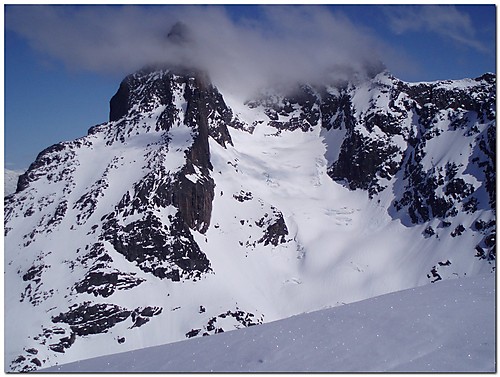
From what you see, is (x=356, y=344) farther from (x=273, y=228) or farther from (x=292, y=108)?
(x=292, y=108)

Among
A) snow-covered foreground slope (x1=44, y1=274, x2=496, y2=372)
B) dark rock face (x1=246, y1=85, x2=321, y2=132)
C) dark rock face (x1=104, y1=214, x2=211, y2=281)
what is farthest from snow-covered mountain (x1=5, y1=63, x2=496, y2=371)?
snow-covered foreground slope (x1=44, y1=274, x2=496, y2=372)

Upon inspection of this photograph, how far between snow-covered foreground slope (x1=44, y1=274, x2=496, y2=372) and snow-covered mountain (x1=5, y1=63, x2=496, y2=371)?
81.4 metres

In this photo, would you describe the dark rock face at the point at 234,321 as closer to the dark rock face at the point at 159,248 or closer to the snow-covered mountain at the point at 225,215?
the snow-covered mountain at the point at 225,215

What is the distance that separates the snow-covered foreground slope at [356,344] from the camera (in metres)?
7.27

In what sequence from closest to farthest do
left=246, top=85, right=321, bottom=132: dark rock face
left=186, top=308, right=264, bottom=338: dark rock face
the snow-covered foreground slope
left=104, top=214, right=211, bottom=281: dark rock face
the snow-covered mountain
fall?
the snow-covered foreground slope
left=186, top=308, right=264, bottom=338: dark rock face
the snow-covered mountain
left=104, top=214, right=211, bottom=281: dark rock face
left=246, top=85, right=321, bottom=132: dark rock face

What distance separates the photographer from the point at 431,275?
342ft

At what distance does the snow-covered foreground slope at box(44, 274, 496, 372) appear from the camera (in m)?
7.27

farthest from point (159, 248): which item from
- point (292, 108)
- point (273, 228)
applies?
point (292, 108)

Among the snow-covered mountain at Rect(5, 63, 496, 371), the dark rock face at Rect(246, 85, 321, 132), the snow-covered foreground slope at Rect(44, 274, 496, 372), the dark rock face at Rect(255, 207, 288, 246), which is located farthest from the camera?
the dark rock face at Rect(246, 85, 321, 132)

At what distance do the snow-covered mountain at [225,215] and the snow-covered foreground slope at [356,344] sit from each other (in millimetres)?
81428

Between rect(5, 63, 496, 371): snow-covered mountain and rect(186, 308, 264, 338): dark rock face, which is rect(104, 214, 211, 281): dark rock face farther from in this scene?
rect(186, 308, 264, 338): dark rock face

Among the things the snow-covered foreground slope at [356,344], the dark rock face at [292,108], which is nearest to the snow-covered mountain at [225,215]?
the dark rock face at [292,108]

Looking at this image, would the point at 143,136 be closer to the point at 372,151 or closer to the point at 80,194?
the point at 80,194

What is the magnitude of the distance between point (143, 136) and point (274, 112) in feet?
206
